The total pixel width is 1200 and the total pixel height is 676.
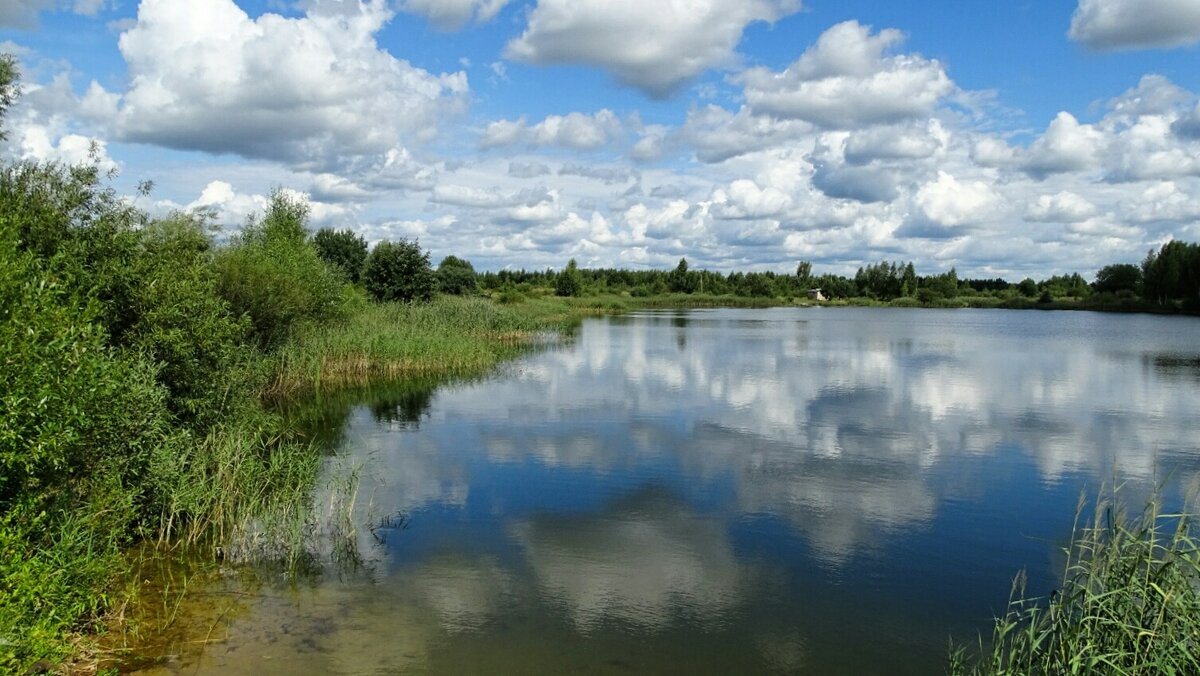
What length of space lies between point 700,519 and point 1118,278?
387 feet

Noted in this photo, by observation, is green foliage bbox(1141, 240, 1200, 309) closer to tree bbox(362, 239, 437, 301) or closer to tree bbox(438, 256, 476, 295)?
tree bbox(438, 256, 476, 295)

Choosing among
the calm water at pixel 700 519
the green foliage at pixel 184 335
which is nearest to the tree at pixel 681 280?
the calm water at pixel 700 519

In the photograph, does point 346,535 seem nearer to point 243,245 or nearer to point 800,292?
point 243,245

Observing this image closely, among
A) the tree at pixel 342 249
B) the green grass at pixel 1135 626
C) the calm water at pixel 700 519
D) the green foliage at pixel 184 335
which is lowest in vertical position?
the calm water at pixel 700 519

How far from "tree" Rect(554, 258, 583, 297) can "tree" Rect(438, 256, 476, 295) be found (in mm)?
18074

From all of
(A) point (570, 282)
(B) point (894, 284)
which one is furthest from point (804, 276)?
(A) point (570, 282)

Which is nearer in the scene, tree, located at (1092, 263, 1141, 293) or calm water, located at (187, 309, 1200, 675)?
calm water, located at (187, 309, 1200, 675)

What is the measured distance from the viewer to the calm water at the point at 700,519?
753 centimetres

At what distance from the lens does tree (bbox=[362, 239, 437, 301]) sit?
147ft

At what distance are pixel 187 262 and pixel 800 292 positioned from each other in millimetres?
139439

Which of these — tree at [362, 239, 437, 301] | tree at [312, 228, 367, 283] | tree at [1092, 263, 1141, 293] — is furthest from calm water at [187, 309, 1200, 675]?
tree at [1092, 263, 1141, 293]

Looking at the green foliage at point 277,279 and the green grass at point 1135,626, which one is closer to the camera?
the green grass at point 1135,626

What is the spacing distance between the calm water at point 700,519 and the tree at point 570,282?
70246mm

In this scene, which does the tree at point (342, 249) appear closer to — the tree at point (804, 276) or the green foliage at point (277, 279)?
the green foliage at point (277, 279)
